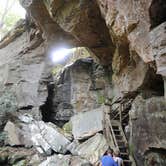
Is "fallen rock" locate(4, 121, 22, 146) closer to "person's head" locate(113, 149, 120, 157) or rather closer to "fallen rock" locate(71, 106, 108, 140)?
"fallen rock" locate(71, 106, 108, 140)

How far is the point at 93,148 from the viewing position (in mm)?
11359

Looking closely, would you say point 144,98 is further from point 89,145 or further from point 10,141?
point 10,141

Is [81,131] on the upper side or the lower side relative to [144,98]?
lower

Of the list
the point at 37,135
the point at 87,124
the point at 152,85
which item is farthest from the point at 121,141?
the point at 37,135

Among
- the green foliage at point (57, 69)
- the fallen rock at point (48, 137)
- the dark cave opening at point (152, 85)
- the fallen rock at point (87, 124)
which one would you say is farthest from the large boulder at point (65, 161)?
the green foliage at point (57, 69)

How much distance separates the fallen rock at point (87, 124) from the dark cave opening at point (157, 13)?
257 inches

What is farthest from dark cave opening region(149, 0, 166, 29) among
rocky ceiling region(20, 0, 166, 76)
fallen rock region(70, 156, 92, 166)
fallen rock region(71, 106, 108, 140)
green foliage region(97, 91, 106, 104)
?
green foliage region(97, 91, 106, 104)

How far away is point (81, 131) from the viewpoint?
13.2 metres

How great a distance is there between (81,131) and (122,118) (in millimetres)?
1899

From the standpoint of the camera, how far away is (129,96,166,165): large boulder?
816 centimetres

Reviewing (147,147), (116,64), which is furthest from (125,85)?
(147,147)

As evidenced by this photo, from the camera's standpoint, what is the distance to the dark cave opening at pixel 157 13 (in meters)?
7.03

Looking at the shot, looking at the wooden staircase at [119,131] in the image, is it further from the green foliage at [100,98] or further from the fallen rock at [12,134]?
the fallen rock at [12,134]

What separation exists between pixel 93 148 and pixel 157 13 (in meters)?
6.09
